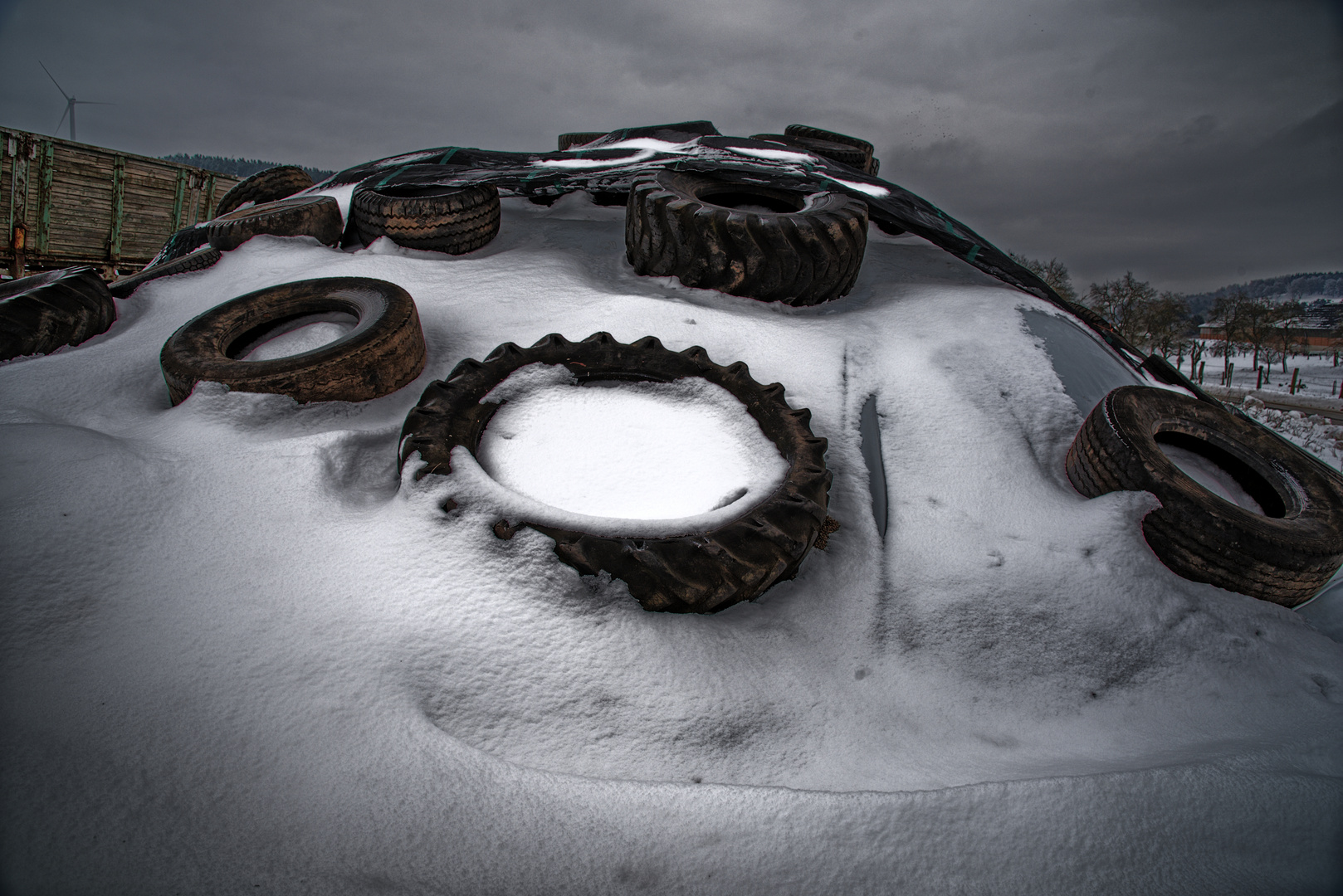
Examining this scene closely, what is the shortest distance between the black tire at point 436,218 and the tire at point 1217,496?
3234 mm

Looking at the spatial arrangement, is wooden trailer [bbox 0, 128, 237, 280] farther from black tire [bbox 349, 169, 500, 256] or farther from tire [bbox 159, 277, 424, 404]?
tire [bbox 159, 277, 424, 404]

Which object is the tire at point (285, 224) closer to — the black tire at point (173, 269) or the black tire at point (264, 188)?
the black tire at point (173, 269)

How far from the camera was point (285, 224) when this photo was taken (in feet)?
12.1

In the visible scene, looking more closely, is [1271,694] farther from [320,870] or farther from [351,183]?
[351,183]

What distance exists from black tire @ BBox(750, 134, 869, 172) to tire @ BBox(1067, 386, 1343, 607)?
13.9 ft

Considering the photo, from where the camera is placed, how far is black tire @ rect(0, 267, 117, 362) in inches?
103

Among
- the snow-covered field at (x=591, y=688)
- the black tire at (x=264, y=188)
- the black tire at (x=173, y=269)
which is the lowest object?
the snow-covered field at (x=591, y=688)

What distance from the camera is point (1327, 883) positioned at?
1.07 meters

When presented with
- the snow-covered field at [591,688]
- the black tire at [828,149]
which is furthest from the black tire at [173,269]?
the black tire at [828,149]

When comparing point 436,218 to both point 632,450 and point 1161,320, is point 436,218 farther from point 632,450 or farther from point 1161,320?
point 1161,320

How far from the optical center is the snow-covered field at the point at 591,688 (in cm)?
100

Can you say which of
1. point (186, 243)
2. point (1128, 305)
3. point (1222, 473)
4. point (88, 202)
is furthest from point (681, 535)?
point (1128, 305)

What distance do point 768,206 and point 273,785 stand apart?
3.77 m

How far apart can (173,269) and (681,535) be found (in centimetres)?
374
